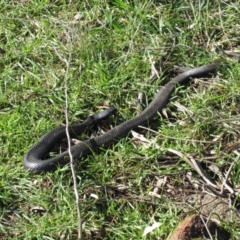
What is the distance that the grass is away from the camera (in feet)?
17.1

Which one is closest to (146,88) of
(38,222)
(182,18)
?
(182,18)

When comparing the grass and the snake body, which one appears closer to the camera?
the grass

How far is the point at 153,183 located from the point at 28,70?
1912 mm

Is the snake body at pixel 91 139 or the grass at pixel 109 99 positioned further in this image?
the snake body at pixel 91 139

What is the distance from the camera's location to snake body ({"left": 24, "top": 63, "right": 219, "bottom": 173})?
5594 millimetres

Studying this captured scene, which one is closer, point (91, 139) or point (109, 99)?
point (91, 139)

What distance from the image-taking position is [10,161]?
5.76 meters

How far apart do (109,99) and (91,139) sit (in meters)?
0.63

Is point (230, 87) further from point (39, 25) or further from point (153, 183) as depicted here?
point (39, 25)

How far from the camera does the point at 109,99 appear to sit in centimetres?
637

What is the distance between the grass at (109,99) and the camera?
5.21 meters

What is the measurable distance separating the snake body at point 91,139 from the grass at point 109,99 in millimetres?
69

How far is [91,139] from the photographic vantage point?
5.85 metres

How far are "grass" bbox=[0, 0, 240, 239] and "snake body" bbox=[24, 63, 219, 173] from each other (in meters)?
0.07
